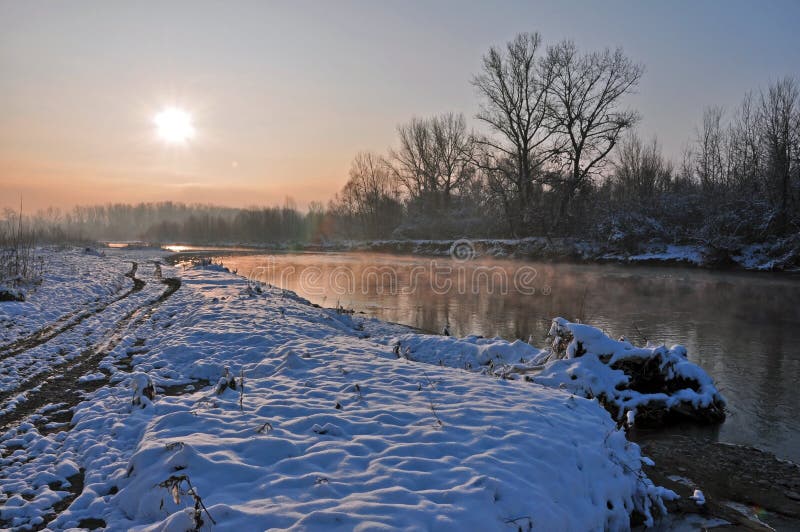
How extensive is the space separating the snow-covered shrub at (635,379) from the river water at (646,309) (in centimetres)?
55

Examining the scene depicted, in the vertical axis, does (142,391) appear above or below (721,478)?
above

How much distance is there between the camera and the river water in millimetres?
8531

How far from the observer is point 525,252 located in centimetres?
4038

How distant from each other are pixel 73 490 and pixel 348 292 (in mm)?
18916

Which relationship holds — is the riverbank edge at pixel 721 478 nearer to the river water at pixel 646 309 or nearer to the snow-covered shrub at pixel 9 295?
the river water at pixel 646 309

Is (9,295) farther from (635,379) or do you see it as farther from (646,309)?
(646,309)

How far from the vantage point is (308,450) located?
471 centimetres

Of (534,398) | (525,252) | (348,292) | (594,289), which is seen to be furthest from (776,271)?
(534,398)

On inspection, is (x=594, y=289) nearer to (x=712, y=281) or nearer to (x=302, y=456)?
(x=712, y=281)

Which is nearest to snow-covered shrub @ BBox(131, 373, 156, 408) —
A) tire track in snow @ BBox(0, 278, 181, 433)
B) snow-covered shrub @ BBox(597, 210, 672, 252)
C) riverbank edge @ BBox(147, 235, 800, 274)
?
tire track in snow @ BBox(0, 278, 181, 433)

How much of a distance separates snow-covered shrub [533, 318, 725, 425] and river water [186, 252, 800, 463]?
0.55 m

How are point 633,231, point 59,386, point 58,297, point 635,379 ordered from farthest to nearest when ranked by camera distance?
point 633,231 → point 58,297 → point 635,379 → point 59,386

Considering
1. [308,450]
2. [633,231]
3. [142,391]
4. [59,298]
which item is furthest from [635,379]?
[633,231]

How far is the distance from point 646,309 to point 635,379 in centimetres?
1065
